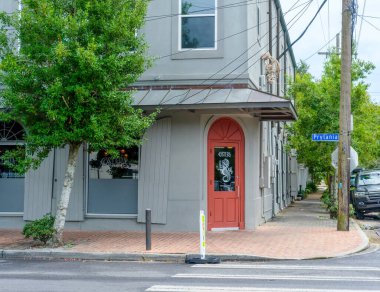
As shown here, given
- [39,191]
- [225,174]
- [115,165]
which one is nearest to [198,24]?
[225,174]

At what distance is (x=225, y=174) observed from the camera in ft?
54.1

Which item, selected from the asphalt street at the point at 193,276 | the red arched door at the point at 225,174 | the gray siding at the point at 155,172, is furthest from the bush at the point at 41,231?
the red arched door at the point at 225,174

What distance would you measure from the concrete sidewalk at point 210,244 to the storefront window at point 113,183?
31.8 inches

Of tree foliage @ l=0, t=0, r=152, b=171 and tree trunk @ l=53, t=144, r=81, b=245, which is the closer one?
tree foliage @ l=0, t=0, r=152, b=171

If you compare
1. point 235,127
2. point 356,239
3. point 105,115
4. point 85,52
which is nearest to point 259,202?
point 235,127

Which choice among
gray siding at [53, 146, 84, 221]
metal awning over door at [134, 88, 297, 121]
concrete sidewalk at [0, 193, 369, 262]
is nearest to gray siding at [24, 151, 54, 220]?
gray siding at [53, 146, 84, 221]

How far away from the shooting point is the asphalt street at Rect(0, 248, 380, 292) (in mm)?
8633

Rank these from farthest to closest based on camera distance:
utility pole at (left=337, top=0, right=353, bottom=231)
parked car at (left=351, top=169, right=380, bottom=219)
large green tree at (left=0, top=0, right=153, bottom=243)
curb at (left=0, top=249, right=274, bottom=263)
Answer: parked car at (left=351, top=169, right=380, bottom=219), utility pole at (left=337, top=0, right=353, bottom=231), large green tree at (left=0, top=0, right=153, bottom=243), curb at (left=0, top=249, right=274, bottom=263)

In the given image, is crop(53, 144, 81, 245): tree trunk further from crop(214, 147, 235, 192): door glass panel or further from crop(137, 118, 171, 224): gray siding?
crop(214, 147, 235, 192): door glass panel

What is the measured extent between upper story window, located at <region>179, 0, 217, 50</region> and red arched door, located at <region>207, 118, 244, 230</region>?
2268mm

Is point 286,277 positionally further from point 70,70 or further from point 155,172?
point 155,172

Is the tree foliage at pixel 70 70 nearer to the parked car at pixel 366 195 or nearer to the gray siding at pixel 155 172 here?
the gray siding at pixel 155 172

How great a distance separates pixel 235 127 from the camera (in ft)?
54.8

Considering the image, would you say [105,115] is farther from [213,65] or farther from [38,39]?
[213,65]
